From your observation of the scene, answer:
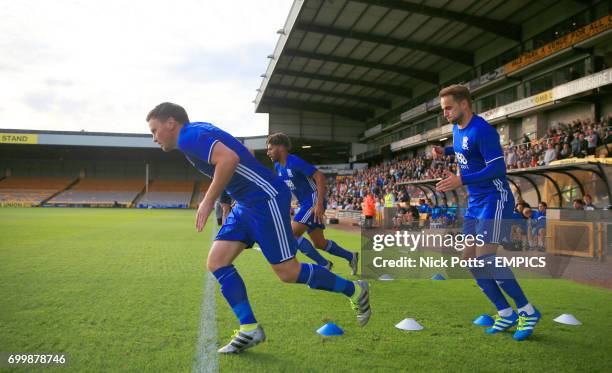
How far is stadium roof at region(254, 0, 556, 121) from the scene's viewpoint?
2586 centimetres

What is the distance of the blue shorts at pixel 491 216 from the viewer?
12.8 feet

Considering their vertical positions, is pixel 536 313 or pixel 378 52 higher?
pixel 378 52

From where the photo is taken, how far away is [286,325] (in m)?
4.17

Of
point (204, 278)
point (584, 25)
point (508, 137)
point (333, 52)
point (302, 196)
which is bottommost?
point (204, 278)

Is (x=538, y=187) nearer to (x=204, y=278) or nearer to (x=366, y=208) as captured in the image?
(x=366, y=208)

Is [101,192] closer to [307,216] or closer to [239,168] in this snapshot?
[307,216]

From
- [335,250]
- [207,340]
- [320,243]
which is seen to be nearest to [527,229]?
[335,250]

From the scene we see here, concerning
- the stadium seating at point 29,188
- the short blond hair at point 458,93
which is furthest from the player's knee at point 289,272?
the stadium seating at point 29,188

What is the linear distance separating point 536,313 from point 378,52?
31.8 meters

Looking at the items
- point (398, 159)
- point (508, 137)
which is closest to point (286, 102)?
point (398, 159)

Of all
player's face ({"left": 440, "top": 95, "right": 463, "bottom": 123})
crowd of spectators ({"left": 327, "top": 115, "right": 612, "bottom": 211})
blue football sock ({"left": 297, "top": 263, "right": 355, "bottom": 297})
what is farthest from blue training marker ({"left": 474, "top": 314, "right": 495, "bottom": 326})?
crowd of spectators ({"left": 327, "top": 115, "right": 612, "bottom": 211})

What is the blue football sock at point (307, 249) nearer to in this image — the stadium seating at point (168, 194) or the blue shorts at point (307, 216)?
the blue shorts at point (307, 216)

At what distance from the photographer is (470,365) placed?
3.15 metres

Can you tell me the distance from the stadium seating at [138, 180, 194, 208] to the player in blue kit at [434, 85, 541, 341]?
173 feet
